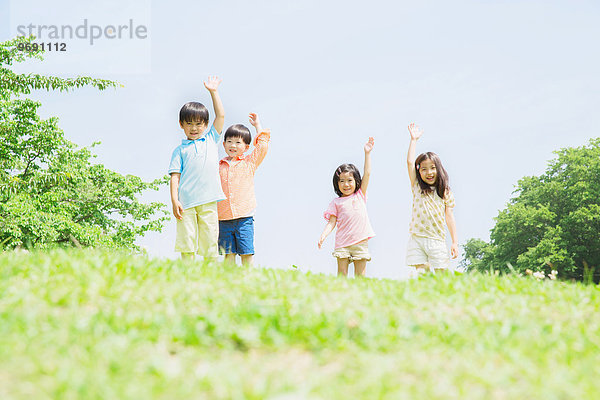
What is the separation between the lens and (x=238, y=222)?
8805 millimetres

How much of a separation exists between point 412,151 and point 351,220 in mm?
1643

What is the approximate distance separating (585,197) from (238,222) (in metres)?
28.6

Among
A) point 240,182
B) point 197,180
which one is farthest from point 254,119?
point 197,180

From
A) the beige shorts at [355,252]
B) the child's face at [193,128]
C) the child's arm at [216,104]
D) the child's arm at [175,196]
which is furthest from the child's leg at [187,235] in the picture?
the beige shorts at [355,252]

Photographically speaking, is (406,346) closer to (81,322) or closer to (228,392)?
(228,392)

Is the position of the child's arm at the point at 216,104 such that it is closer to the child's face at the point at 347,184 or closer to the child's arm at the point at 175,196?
the child's arm at the point at 175,196

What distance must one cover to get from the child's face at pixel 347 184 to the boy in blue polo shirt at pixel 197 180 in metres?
2.57

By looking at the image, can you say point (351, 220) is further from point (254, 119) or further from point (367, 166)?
point (254, 119)

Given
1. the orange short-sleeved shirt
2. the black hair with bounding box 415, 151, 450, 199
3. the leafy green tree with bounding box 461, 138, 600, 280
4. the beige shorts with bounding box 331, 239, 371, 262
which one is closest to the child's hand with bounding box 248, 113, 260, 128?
the orange short-sleeved shirt

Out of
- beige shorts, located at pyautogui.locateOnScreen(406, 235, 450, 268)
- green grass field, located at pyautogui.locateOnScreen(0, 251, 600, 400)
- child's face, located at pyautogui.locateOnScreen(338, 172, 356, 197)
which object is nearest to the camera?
green grass field, located at pyautogui.locateOnScreen(0, 251, 600, 400)

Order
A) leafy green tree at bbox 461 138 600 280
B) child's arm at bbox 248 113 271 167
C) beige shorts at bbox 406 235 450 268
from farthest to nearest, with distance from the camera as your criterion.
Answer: leafy green tree at bbox 461 138 600 280 → child's arm at bbox 248 113 271 167 → beige shorts at bbox 406 235 450 268

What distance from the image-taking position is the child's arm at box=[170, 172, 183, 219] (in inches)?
304

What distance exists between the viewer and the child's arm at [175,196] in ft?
25.3

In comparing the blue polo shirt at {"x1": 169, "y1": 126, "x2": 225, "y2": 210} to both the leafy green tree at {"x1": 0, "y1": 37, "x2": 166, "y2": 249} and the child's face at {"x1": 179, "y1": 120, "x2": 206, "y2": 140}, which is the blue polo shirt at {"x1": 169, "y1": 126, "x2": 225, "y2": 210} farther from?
the leafy green tree at {"x1": 0, "y1": 37, "x2": 166, "y2": 249}
